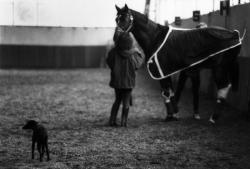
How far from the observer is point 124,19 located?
8992mm

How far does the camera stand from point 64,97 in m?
13.7

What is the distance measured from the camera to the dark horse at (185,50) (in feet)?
30.2

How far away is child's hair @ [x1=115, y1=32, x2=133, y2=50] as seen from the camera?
8.96 meters

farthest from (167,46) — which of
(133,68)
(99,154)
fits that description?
(99,154)

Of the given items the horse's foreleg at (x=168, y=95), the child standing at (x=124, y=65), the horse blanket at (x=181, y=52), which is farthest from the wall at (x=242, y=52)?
the child standing at (x=124, y=65)

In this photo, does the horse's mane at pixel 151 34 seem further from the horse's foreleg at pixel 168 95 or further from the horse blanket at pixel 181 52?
the horse's foreleg at pixel 168 95

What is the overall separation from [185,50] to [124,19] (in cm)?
130

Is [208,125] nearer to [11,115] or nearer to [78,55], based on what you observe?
[11,115]

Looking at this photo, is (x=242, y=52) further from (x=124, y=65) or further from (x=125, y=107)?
(x=125, y=107)

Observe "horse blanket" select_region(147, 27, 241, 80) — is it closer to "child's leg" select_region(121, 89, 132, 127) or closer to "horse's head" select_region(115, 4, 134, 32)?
"child's leg" select_region(121, 89, 132, 127)

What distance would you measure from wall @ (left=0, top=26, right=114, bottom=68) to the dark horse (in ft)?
63.4

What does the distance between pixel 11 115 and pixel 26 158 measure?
3.97m

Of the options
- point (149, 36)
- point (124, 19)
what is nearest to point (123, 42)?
point (124, 19)

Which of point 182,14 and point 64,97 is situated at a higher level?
point 182,14
